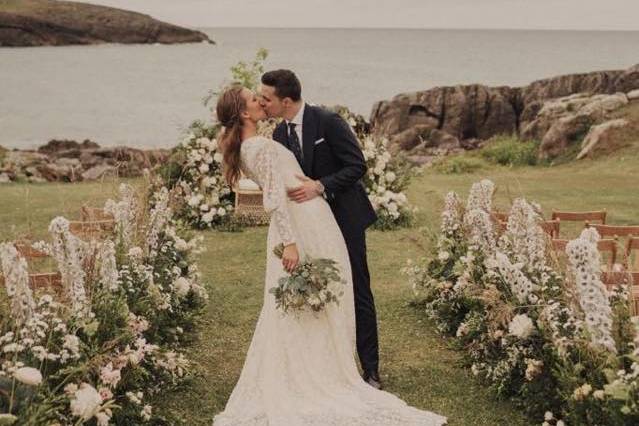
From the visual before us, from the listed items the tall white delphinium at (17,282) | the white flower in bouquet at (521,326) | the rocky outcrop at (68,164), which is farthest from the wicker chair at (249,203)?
the tall white delphinium at (17,282)

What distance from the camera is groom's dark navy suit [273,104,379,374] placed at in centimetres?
608

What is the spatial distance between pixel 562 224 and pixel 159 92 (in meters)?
60.5

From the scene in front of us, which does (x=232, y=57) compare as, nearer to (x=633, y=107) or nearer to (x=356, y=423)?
(x=633, y=107)

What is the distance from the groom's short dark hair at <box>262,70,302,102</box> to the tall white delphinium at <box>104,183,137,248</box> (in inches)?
83.6

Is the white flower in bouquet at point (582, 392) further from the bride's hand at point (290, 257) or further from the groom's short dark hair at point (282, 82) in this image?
the groom's short dark hair at point (282, 82)

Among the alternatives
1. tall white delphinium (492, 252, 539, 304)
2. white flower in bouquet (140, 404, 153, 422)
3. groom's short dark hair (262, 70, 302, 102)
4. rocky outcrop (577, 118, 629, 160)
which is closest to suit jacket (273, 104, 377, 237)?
groom's short dark hair (262, 70, 302, 102)

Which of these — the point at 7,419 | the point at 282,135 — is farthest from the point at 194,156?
the point at 7,419

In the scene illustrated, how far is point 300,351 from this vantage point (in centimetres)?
614

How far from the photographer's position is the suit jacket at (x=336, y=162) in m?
6.07

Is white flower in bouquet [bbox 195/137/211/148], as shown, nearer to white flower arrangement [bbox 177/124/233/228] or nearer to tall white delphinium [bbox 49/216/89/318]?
white flower arrangement [bbox 177/124/233/228]

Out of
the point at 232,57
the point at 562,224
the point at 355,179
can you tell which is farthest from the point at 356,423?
the point at 232,57

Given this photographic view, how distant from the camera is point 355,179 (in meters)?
6.09

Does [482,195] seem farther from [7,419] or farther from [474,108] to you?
[474,108]

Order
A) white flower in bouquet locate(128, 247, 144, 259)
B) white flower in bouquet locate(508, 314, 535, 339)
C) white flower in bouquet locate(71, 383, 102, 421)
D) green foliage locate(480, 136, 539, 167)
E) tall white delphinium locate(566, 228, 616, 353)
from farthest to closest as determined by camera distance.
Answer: green foliage locate(480, 136, 539, 167), white flower in bouquet locate(128, 247, 144, 259), white flower in bouquet locate(508, 314, 535, 339), tall white delphinium locate(566, 228, 616, 353), white flower in bouquet locate(71, 383, 102, 421)
